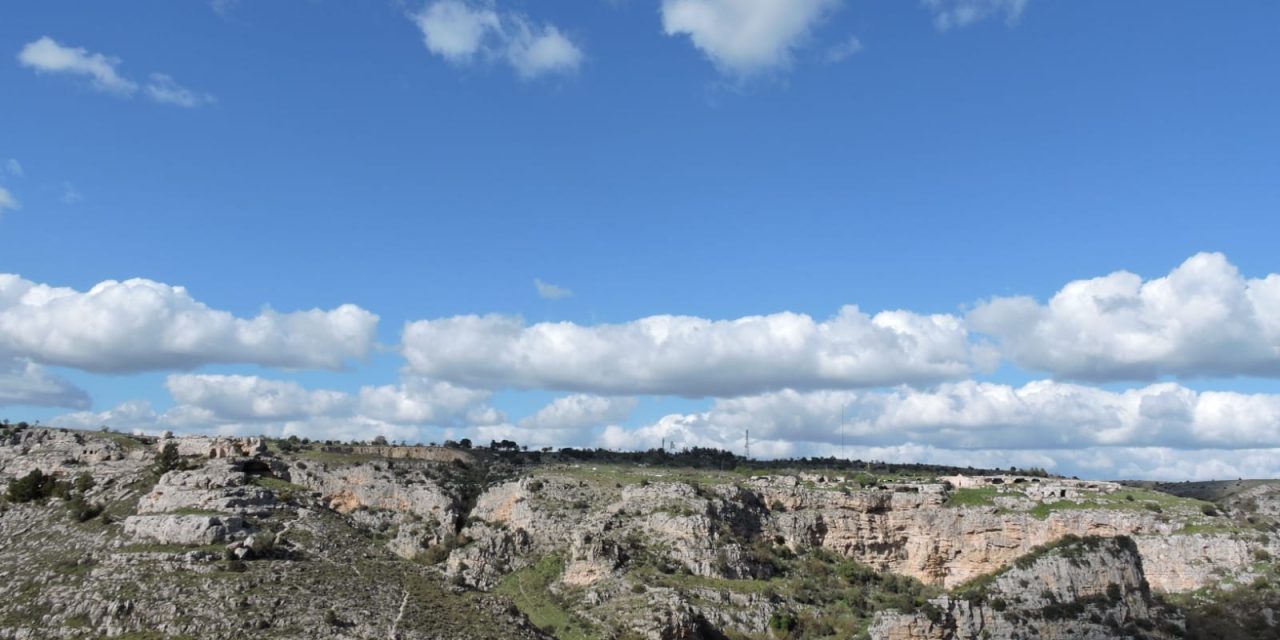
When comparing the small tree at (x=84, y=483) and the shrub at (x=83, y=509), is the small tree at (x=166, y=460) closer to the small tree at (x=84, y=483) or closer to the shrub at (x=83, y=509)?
the small tree at (x=84, y=483)

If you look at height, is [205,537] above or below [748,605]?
above

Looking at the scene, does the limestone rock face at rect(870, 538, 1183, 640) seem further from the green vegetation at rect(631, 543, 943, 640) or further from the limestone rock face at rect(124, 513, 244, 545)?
the limestone rock face at rect(124, 513, 244, 545)

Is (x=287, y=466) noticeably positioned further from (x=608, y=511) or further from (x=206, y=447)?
(x=608, y=511)

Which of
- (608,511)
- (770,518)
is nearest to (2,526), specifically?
(608,511)

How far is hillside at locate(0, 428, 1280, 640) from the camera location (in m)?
45.7

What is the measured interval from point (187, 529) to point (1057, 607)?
56.5 m

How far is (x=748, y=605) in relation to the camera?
2635 inches

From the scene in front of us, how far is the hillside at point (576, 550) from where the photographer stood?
45.7m

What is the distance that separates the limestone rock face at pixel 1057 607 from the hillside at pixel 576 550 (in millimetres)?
160

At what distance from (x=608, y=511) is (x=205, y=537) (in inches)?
1347

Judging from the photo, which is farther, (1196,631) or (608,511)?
(608,511)

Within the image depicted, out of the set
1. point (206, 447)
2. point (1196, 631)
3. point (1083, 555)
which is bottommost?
point (1196, 631)

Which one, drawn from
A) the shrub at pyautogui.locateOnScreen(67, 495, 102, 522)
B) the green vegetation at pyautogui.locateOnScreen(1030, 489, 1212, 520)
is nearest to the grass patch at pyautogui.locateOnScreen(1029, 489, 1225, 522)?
the green vegetation at pyautogui.locateOnScreen(1030, 489, 1212, 520)

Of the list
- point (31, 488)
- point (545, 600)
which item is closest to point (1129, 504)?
point (545, 600)
